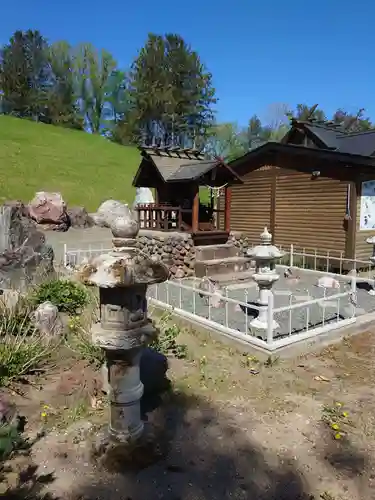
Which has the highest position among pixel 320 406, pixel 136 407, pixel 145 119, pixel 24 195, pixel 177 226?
pixel 145 119

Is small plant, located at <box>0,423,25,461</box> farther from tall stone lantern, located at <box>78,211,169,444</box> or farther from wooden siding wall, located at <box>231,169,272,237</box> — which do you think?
wooden siding wall, located at <box>231,169,272,237</box>

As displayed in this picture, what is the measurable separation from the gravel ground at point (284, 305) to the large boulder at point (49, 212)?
12.7 m

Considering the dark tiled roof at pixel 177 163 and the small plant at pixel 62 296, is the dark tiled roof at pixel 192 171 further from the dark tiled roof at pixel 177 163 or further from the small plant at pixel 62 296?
the small plant at pixel 62 296

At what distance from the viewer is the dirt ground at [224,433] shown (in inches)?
120

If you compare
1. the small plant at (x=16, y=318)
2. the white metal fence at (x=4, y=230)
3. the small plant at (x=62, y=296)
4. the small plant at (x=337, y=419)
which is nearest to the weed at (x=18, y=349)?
the small plant at (x=16, y=318)

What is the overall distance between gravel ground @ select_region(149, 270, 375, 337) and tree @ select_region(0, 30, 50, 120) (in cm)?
4749

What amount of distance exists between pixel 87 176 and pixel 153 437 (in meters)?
30.2

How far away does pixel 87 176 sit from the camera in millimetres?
31453

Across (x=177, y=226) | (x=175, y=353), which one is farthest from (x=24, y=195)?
(x=175, y=353)

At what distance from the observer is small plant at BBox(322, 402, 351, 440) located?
12.5ft

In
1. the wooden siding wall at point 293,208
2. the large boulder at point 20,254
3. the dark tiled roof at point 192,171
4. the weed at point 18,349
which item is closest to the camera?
the weed at point 18,349

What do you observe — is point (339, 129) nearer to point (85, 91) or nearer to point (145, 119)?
point (145, 119)

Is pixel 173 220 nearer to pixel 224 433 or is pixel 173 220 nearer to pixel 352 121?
pixel 224 433

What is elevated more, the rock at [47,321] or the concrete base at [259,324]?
the rock at [47,321]
